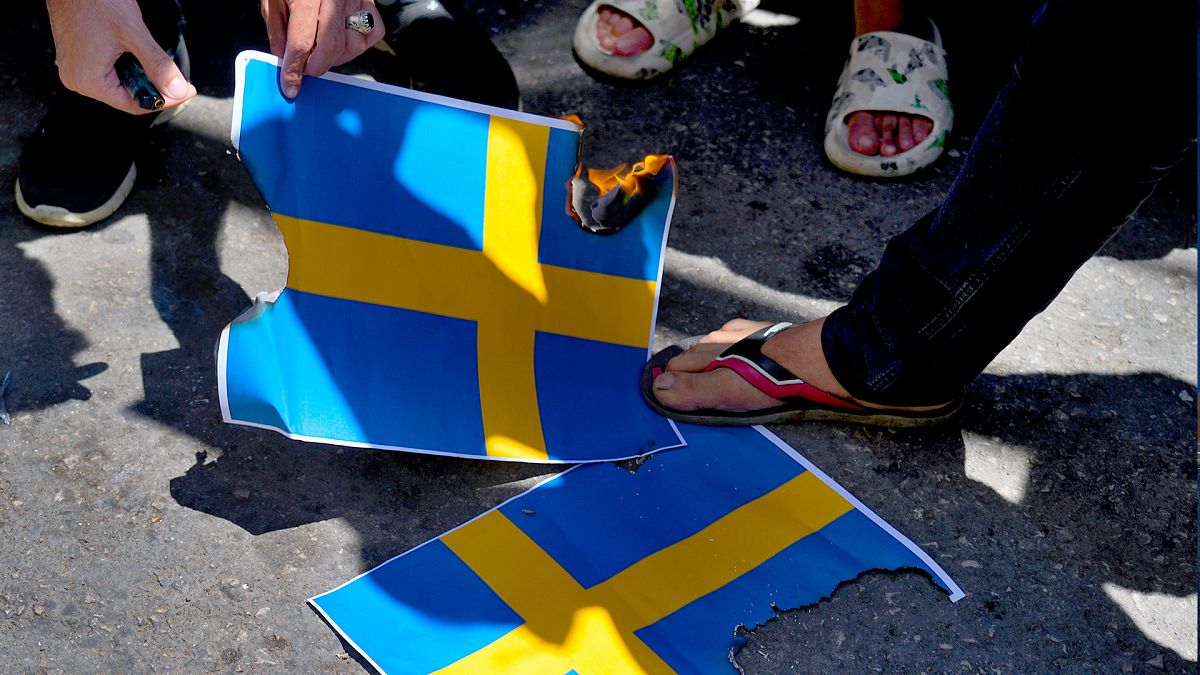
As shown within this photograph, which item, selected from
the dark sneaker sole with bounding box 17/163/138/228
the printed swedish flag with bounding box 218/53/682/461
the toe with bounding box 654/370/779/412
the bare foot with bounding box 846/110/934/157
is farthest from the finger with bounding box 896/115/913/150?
the dark sneaker sole with bounding box 17/163/138/228

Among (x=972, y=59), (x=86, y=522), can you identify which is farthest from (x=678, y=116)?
(x=86, y=522)

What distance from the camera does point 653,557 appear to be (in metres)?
1.33

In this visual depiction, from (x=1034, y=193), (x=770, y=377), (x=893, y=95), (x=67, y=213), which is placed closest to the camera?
(x=1034, y=193)

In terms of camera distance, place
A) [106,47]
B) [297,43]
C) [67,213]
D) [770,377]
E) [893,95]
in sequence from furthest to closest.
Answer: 1. [893,95]
2. [67,213]
3. [770,377]
4. [297,43]
5. [106,47]

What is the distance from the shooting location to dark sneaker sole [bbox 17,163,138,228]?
5.72 feet

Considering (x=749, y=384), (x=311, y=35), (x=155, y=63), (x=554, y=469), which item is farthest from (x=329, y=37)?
(x=749, y=384)

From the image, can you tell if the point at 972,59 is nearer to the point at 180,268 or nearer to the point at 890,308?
the point at 890,308

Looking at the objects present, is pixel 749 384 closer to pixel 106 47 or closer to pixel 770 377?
pixel 770 377

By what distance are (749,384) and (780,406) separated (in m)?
0.06

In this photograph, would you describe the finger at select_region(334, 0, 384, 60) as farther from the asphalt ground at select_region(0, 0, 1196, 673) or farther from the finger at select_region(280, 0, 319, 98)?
the asphalt ground at select_region(0, 0, 1196, 673)

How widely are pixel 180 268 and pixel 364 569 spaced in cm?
73

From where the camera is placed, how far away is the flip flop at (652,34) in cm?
216

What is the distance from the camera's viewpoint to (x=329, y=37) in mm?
1382

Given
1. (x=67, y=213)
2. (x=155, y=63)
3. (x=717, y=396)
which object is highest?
(x=155, y=63)
